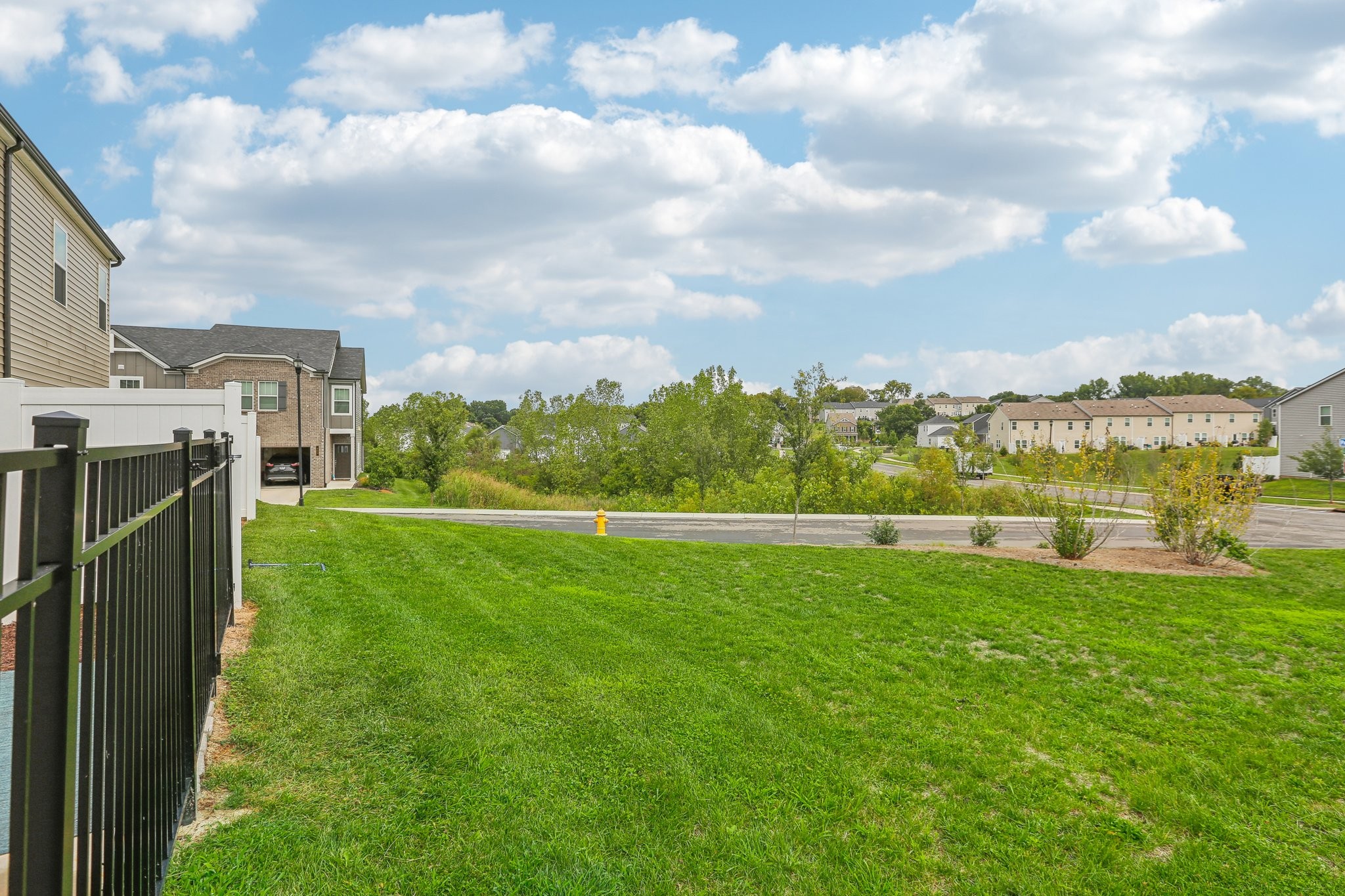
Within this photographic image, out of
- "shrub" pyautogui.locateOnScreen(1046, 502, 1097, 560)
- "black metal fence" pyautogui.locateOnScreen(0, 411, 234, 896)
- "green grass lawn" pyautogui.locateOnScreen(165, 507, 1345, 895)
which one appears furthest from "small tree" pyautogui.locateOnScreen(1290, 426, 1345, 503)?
"black metal fence" pyautogui.locateOnScreen(0, 411, 234, 896)

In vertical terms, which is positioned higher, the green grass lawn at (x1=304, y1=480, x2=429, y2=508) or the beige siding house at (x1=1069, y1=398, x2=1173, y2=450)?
the beige siding house at (x1=1069, y1=398, x2=1173, y2=450)

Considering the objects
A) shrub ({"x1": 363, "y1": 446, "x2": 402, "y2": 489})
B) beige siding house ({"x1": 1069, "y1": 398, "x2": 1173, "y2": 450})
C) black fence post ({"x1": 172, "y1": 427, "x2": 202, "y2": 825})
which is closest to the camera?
black fence post ({"x1": 172, "y1": 427, "x2": 202, "y2": 825})

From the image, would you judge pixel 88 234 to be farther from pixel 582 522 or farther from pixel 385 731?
pixel 385 731

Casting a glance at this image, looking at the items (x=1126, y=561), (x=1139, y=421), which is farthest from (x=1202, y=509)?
(x=1139, y=421)

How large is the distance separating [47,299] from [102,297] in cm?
489

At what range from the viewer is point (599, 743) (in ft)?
16.6

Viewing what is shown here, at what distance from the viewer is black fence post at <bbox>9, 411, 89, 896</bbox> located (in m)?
1.65

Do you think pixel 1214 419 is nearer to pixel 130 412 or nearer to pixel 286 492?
pixel 286 492

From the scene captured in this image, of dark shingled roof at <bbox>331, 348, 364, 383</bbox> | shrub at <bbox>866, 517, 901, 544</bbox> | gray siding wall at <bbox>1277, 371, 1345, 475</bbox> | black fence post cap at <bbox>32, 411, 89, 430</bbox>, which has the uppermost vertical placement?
dark shingled roof at <bbox>331, 348, 364, 383</bbox>

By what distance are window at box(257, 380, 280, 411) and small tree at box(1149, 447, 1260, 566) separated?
101ft

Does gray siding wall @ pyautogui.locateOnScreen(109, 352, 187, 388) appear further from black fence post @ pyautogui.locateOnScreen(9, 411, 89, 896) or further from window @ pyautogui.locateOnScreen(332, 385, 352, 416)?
black fence post @ pyautogui.locateOnScreen(9, 411, 89, 896)

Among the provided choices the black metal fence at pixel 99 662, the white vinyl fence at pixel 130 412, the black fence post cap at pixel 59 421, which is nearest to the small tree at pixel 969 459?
the white vinyl fence at pixel 130 412

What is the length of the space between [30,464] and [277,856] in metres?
2.81

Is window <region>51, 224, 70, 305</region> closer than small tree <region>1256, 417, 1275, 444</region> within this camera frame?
Yes
